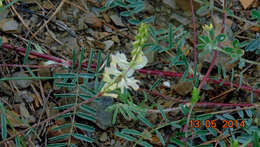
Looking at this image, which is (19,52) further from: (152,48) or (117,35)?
(152,48)

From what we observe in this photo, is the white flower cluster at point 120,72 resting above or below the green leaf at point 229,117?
above

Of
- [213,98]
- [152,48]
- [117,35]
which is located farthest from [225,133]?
[117,35]
